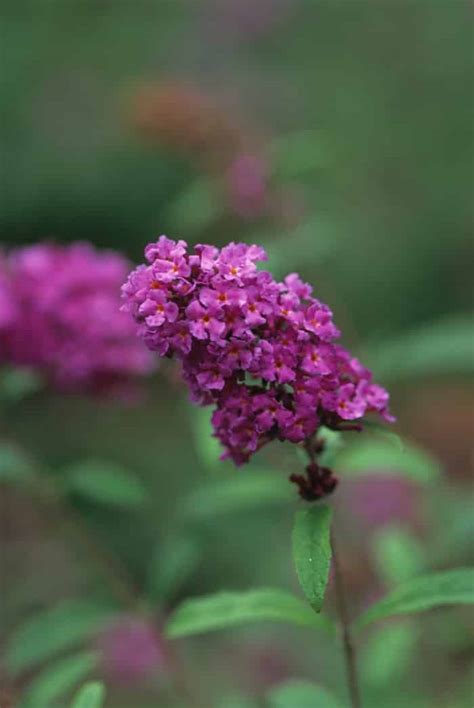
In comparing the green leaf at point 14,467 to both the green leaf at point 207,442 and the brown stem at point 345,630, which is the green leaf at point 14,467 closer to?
the green leaf at point 207,442

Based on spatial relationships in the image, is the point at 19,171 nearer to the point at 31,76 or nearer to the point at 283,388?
the point at 31,76

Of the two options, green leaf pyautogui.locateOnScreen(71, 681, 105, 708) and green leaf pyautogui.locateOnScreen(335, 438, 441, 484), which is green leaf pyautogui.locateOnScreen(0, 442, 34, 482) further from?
green leaf pyautogui.locateOnScreen(71, 681, 105, 708)

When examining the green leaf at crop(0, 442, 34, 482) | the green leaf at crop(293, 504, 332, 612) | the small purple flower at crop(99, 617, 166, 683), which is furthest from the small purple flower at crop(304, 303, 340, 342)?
the small purple flower at crop(99, 617, 166, 683)

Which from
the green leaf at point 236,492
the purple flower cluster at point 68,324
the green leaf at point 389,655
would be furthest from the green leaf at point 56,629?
the green leaf at point 389,655

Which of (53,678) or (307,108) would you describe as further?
(307,108)

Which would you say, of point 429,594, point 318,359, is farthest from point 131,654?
point 318,359

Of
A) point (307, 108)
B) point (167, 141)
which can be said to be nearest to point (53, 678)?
point (167, 141)
